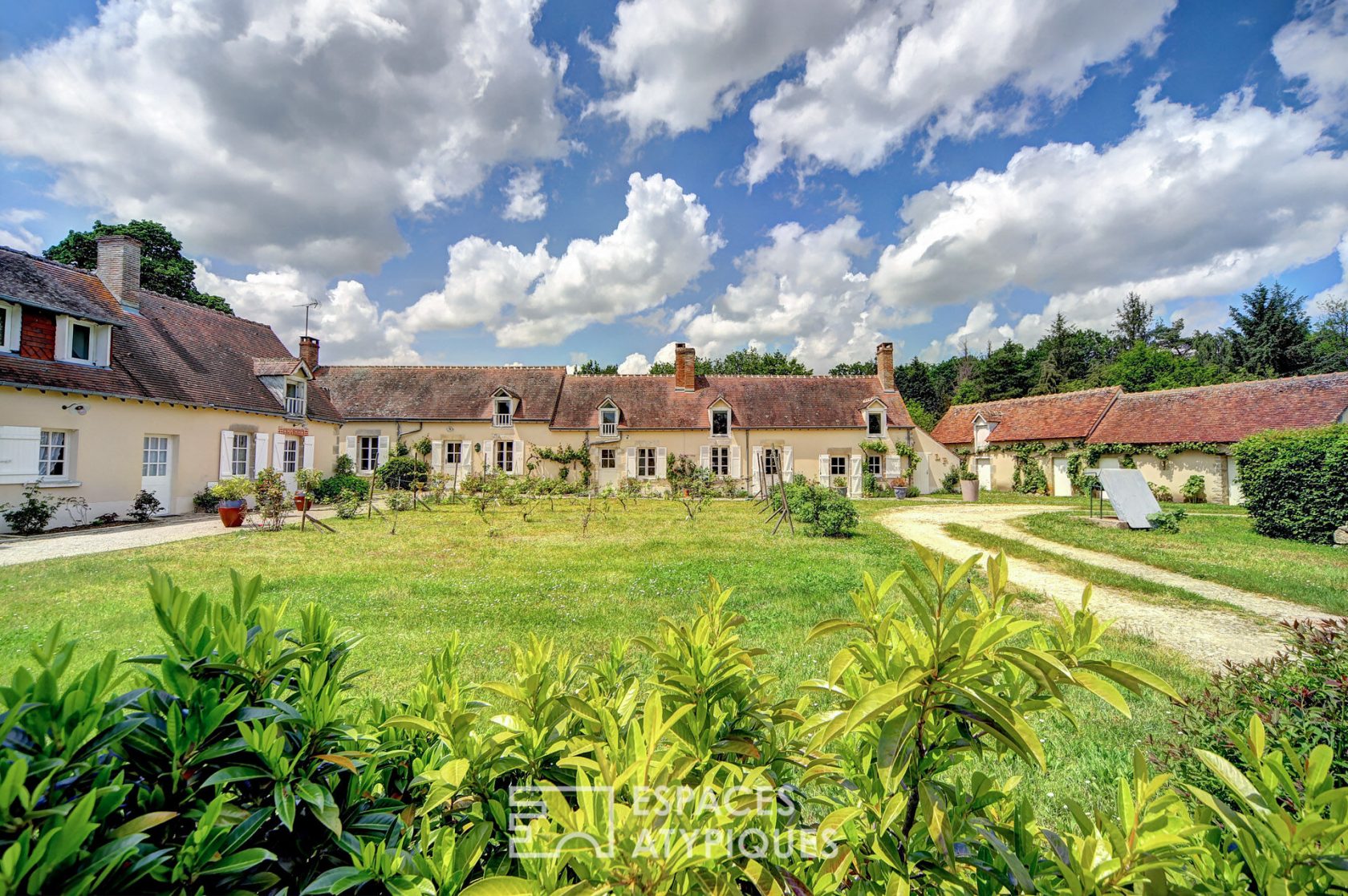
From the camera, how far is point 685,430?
27.2 metres

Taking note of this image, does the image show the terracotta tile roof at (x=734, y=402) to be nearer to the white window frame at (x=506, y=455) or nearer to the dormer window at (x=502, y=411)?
the dormer window at (x=502, y=411)

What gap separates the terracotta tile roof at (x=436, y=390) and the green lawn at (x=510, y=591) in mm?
13792

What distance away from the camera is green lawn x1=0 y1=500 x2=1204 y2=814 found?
15.5ft

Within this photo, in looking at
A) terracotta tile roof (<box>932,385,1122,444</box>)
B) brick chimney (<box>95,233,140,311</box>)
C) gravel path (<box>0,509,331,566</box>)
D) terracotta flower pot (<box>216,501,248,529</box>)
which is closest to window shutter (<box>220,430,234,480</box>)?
gravel path (<box>0,509,331,566</box>)

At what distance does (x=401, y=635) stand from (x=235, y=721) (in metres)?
5.47

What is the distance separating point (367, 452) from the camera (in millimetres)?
25844

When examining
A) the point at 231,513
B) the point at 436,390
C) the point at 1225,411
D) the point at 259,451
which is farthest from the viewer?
the point at 436,390

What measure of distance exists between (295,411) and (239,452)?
11.0 feet

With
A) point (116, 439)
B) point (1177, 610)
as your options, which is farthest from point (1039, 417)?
point (116, 439)

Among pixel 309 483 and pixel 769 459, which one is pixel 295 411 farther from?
pixel 769 459

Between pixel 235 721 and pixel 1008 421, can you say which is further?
pixel 1008 421

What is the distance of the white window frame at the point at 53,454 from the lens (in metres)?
13.1

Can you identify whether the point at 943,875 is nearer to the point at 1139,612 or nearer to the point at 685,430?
the point at 1139,612

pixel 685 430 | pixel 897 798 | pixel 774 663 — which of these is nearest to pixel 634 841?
pixel 897 798
